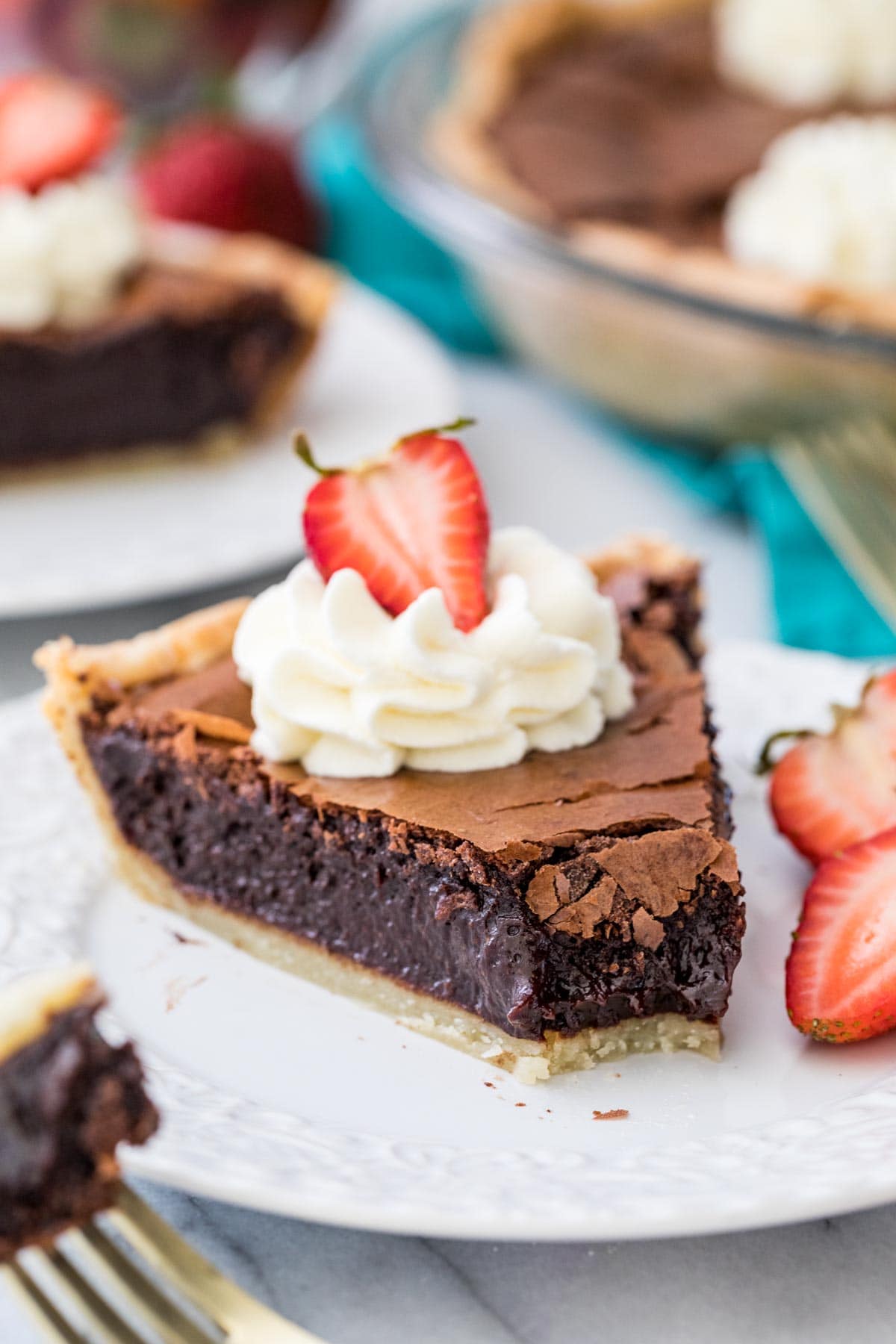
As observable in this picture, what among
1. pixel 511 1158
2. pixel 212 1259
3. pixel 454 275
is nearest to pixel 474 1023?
pixel 511 1158

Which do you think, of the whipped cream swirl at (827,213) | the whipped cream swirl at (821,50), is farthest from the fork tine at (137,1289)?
the whipped cream swirl at (821,50)

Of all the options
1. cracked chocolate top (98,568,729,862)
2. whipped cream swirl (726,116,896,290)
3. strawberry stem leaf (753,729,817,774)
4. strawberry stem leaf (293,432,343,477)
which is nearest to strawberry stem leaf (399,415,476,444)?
strawberry stem leaf (293,432,343,477)

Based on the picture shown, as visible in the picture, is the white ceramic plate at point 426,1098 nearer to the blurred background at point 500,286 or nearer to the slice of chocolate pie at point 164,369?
the blurred background at point 500,286

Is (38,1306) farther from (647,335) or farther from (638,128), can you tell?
(638,128)

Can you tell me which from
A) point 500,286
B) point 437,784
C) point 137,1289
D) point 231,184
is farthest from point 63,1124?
point 231,184

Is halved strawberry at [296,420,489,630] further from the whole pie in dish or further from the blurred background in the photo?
the whole pie in dish

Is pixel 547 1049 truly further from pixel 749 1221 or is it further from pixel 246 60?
pixel 246 60

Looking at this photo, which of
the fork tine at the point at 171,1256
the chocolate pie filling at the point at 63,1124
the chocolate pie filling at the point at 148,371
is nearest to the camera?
the chocolate pie filling at the point at 63,1124
